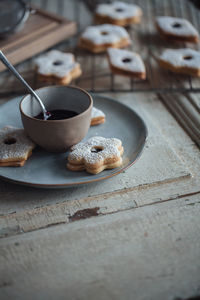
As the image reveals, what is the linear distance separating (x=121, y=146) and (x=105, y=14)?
83 centimetres

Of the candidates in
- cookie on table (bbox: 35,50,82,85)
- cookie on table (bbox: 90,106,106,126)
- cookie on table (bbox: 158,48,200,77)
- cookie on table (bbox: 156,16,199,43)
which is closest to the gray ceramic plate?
cookie on table (bbox: 90,106,106,126)

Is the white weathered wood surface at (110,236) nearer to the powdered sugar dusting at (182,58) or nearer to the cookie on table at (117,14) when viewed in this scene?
the powdered sugar dusting at (182,58)

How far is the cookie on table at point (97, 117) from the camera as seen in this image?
0.84 meters

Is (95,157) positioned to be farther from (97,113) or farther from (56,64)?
(56,64)

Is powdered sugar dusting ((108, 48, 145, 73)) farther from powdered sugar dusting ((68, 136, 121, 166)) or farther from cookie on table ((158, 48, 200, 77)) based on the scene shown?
powdered sugar dusting ((68, 136, 121, 166))

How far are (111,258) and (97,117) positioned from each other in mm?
360

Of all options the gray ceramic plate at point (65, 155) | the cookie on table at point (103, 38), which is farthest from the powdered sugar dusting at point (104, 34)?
the gray ceramic plate at point (65, 155)

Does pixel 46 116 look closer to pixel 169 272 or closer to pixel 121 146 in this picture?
pixel 121 146

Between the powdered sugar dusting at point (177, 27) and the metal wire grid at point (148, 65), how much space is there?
0.06m

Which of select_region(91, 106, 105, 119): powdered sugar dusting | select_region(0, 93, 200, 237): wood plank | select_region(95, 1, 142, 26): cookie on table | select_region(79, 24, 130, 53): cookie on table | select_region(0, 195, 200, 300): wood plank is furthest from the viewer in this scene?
select_region(95, 1, 142, 26): cookie on table

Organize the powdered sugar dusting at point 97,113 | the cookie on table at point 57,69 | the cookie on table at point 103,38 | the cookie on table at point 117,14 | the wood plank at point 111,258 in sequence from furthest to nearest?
the cookie on table at point 117,14
the cookie on table at point 103,38
the cookie on table at point 57,69
the powdered sugar dusting at point 97,113
the wood plank at point 111,258

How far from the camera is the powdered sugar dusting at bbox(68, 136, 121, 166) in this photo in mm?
698

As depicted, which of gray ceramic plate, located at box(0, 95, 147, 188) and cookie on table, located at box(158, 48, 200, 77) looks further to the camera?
cookie on table, located at box(158, 48, 200, 77)

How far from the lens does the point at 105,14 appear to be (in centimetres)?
140
